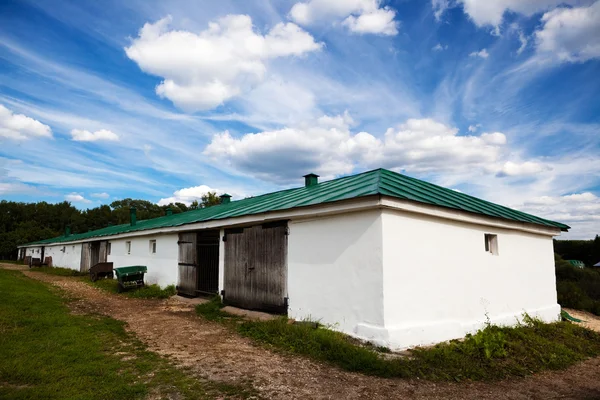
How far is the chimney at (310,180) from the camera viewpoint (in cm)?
1196

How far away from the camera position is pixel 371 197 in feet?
21.1

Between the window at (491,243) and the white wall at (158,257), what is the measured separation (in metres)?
10.2

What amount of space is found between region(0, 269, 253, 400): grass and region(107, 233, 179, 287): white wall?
575 centimetres

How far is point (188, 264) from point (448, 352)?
8.98 m

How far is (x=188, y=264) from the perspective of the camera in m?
12.5

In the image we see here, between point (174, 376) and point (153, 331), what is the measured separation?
10.4 ft

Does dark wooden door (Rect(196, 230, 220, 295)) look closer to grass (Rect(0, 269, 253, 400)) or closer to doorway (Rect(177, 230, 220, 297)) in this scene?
doorway (Rect(177, 230, 220, 297))

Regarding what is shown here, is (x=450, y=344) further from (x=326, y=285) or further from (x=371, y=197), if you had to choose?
(x=371, y=197)

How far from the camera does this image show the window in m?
8.98

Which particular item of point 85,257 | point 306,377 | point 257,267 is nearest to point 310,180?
point 257,267

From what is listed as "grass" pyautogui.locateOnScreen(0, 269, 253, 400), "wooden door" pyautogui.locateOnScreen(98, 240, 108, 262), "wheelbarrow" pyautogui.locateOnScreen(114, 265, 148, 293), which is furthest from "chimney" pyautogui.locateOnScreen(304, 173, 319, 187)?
"wooden door" pyautogui.locateOnScreen(98, 240, 108, 262)

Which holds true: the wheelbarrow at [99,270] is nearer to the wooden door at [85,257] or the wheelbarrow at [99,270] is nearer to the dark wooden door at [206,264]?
the wooden door at [85,257]

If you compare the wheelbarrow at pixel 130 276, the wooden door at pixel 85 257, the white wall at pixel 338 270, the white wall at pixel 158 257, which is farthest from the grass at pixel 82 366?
the wooden door at pixel 85 257

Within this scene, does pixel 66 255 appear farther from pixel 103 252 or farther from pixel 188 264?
pixel 188 264
